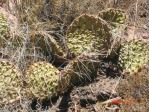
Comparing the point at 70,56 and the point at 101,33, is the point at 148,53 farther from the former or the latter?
the point at 70,56

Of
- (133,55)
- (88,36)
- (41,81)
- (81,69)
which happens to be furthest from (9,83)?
(133,55)

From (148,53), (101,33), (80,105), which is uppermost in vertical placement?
(101,33)

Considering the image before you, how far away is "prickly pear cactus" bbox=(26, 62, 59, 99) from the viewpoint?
3.48m

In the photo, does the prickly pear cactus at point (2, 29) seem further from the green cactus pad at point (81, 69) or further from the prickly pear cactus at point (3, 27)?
the green cactus pad at point (81, 69)

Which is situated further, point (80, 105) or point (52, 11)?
point (52, 11)

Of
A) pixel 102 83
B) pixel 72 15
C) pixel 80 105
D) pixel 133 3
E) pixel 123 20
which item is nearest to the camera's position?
pixel 80 105

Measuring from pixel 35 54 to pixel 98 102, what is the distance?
0.80 m

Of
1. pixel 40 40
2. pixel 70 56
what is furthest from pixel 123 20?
pixel 40 40

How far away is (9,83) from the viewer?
11.4ft

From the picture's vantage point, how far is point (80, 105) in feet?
12.1

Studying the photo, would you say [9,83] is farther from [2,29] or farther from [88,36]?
[88,36]

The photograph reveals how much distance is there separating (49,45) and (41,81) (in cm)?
50

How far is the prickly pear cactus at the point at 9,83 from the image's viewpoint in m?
3.43

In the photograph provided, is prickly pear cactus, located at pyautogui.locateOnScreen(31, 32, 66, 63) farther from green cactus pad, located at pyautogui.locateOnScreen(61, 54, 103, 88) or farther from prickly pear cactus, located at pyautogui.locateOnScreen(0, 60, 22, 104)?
prickly pear cactus, located at pyautogui.locateOnScreen(0, 60, 22, 104)
